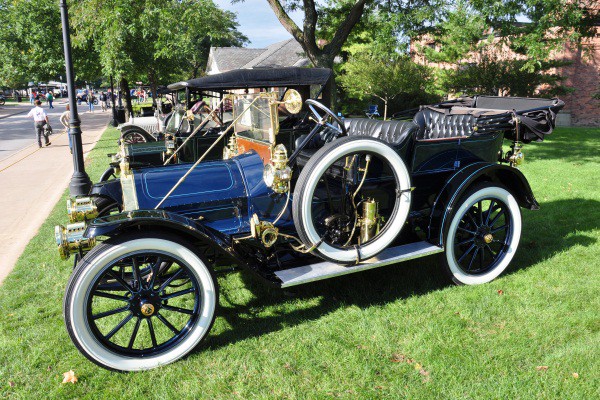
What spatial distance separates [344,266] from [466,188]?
52.2 inches

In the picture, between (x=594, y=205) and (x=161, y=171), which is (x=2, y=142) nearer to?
(x=161, y=171)

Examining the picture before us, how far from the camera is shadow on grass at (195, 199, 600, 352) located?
337 cm

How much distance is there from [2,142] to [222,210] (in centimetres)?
1572

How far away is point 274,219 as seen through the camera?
133 inches

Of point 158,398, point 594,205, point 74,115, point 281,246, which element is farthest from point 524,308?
point 74,115

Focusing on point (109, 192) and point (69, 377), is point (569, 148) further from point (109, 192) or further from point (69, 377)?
point (69, 377)

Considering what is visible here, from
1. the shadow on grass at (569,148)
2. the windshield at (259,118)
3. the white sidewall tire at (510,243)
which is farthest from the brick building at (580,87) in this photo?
the windshield at (259,118)

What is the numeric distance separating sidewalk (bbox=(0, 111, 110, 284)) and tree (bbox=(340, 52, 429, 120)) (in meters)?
11.5

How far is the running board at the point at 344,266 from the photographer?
3111 mm

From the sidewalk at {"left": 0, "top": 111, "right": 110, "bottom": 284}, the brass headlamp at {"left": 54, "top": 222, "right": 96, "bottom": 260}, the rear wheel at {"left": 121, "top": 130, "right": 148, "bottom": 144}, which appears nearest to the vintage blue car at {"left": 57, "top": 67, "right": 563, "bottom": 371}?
the brass headlamp at {"left": 54, "top": 222, "right": 96, "bottom": 260}

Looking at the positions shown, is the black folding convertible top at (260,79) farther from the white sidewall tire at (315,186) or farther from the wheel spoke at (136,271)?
the wheel spoke at (136,271)

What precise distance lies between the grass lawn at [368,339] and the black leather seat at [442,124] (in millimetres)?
1436

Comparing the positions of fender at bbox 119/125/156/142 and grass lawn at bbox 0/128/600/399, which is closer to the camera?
grass lawn at bbox 0/128/600/399

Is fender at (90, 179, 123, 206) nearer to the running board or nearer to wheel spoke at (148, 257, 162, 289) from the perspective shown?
wheel spoke at (148, 257, 162, 289)
